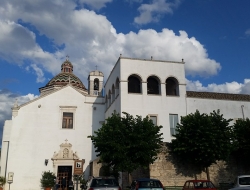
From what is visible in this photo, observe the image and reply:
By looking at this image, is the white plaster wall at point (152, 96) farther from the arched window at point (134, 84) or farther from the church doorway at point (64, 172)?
the church doorway at point (64, 172)

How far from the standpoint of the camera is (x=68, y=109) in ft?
102

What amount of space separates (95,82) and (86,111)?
4.56 meters

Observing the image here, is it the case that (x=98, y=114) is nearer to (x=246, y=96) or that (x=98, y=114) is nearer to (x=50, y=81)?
(x=50, y=81)

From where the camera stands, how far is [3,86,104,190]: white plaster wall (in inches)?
1118

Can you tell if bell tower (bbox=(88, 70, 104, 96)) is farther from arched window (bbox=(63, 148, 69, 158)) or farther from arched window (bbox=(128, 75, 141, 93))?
arched window (bbox=(63, 148, 69, 158))

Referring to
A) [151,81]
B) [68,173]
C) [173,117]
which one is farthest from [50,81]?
[173,117]

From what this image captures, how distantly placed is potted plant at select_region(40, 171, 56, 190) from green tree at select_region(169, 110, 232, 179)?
506 inches

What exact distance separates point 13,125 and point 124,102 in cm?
1263

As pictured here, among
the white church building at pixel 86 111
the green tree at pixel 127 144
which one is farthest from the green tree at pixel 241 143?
the green tree at pixel 127 144

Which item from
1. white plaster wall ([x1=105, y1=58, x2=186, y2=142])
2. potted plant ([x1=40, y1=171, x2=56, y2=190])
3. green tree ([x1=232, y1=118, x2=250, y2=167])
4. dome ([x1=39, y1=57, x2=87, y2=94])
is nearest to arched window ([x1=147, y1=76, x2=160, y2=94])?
white plaster wall ([x1=105, y1=58, x2=186, y2=142])

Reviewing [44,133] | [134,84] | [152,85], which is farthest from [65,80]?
[152,85]

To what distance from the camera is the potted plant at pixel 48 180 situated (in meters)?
27.2

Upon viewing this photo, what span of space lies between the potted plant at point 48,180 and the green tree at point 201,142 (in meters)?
12.9

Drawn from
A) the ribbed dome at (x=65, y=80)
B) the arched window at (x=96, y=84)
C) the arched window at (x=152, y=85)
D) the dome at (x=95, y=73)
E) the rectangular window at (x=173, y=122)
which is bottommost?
the rectangular window at (x=173, y=122)
